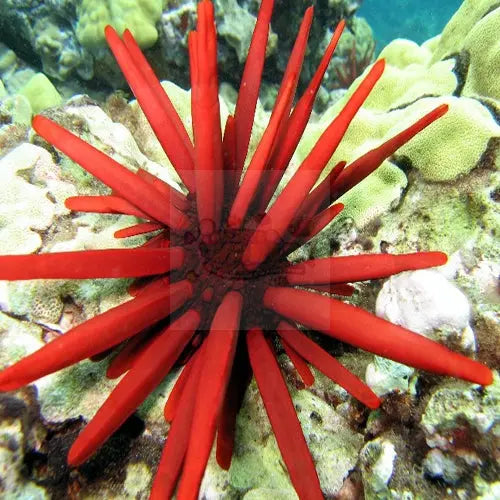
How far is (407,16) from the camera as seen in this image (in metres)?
25.2

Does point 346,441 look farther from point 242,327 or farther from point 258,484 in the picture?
point 242,327

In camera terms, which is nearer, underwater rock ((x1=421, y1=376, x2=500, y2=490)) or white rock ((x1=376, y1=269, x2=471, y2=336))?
underwater rock ((x1=421, y1=376, x2=500, y2=490))

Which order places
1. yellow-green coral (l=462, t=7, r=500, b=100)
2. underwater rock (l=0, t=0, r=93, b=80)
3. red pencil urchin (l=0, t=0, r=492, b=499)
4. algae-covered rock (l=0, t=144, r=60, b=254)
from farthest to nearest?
underwater rock (l=0, t=0, r=93, b=80) < yellow-green coral (l=462, t=7, r=500, b=100) < algae-covered rock (l=0, t=144, r=60, b=254) < red pencil urchin (l=0, t=0, r=492, b=499)

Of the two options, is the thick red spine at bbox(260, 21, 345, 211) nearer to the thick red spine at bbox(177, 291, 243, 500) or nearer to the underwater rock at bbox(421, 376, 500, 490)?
the thick red spine at bbox(177, 291, 243, 500)

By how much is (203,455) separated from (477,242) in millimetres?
1798

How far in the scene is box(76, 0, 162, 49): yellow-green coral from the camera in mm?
5117

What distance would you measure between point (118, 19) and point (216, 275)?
489 cm

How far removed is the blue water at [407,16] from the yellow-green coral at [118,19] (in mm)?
19259

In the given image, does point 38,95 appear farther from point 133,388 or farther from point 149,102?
point 133,388

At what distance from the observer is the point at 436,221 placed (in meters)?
2.40

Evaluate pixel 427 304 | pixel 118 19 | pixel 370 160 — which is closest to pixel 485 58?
pixel 370 160

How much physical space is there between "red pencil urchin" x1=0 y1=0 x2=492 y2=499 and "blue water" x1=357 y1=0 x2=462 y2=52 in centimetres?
2248

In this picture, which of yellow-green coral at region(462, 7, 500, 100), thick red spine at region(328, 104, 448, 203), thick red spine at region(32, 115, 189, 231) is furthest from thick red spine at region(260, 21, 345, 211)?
yellow-green coral at region(462, 7, 500, 100)

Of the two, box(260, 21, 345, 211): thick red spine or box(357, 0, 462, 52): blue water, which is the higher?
box(357, 0, 462, 52): blue water
